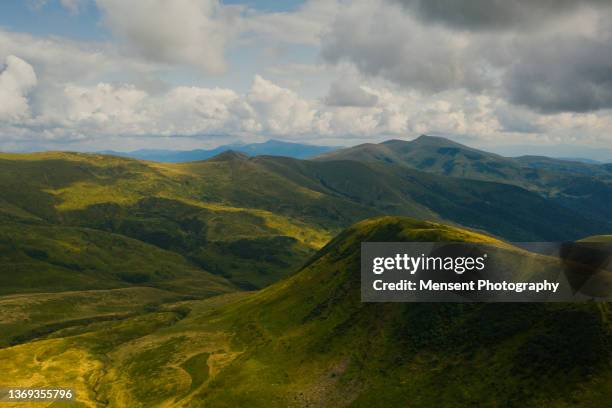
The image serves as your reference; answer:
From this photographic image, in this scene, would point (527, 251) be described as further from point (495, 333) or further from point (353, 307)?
point (353, 307)

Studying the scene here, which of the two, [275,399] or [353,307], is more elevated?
[353,307]

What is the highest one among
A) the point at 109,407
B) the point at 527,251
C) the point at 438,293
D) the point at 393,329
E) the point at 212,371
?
the point at 527,251

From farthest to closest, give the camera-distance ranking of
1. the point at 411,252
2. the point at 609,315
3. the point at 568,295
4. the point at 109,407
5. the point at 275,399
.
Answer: the point at 411,252, the point at 109,407, the point at 275,399, the point at 568,295, the point at 609,315

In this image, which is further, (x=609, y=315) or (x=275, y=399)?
(x=275, y=399)

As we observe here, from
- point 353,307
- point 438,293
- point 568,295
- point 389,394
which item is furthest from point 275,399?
point 568,295

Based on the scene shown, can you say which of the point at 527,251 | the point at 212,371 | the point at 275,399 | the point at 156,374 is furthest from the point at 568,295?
the point at 156,374

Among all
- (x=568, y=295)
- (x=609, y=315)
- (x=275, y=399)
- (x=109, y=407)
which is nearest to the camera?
(x=609, y=315)
